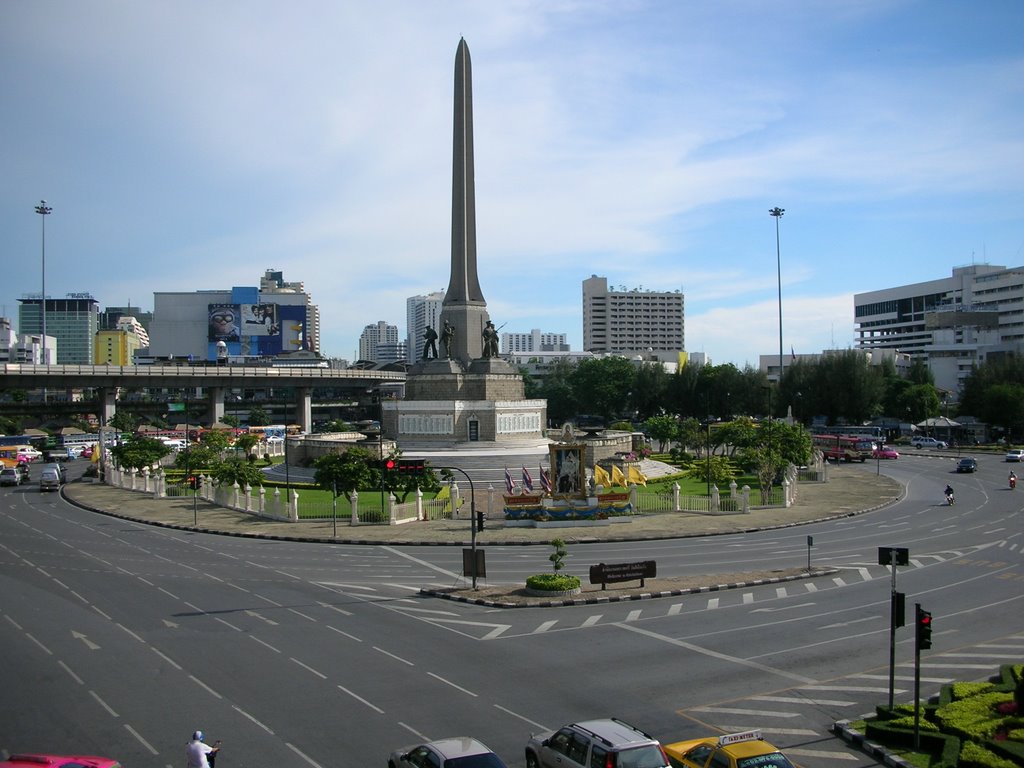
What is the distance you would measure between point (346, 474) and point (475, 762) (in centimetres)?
3373

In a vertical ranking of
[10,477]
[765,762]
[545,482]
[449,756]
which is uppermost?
[545,482]

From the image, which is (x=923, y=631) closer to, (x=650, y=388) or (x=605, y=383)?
(x=650, y=388)

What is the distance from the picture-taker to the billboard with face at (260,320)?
434 ft

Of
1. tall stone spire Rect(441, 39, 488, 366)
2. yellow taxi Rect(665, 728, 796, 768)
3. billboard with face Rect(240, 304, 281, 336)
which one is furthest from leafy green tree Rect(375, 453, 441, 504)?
billboard with face Rect(240, 304, 281, 336)

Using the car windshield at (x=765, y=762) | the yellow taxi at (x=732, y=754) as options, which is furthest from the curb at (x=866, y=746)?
the car windshield at (x=765, y=762)

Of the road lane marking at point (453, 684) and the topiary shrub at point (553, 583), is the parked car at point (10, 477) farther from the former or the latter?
the road lane marking at point (453, 684)

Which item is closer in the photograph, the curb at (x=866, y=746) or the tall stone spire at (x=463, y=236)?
the curb at (x=866, y=746)

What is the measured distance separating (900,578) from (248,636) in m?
20.1

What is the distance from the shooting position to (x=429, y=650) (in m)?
20.8

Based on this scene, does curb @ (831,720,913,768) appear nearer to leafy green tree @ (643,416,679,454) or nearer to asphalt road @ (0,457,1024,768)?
asphalt road @ (0,457,1024,768)

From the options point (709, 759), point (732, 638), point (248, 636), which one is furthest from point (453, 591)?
Result: point (709, 759)

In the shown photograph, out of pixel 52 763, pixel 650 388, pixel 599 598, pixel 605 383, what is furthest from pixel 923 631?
pixel 605 383

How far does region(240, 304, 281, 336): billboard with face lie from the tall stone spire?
71.1 m

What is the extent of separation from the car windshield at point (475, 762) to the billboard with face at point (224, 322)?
126158 mm
